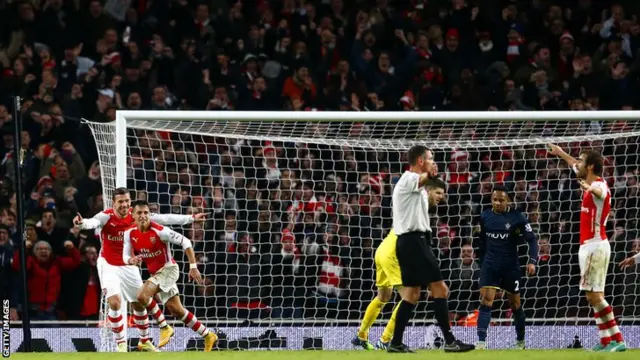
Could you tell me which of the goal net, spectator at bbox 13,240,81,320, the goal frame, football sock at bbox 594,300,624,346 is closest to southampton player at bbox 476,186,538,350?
the goal frame

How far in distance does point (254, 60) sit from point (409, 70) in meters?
2.06

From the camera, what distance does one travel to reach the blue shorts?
12.6 metres

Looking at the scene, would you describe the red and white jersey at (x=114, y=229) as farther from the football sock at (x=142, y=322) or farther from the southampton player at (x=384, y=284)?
the southampton player at (x=384, y=284)

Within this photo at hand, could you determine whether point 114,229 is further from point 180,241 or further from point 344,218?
point 344,218

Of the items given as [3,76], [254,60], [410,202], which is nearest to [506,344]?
[410,202]

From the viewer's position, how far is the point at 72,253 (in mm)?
14188

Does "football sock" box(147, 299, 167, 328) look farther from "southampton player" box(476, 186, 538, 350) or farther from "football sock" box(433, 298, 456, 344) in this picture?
"football sock" box(433, 298, 456, 344)

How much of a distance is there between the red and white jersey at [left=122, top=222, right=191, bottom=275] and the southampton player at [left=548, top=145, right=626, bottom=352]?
366cm

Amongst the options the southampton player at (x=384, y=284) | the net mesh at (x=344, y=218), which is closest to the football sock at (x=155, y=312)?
the net mesh at (x=344, y=218)

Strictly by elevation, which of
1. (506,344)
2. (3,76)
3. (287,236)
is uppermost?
(3,76)

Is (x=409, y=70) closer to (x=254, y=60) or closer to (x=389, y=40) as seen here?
(x=389, y=40)

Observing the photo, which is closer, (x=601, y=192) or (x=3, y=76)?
(x=601, y=192)

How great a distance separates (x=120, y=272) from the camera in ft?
40.6

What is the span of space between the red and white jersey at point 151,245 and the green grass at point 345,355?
1658 millimetres
